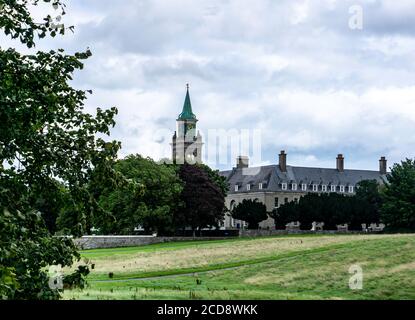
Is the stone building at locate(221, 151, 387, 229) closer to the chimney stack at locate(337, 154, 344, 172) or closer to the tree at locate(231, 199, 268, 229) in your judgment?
the chimney stack at locate(337, 154, 344, 172)

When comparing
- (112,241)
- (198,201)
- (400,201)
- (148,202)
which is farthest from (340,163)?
(112,241)

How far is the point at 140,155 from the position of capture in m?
97.1

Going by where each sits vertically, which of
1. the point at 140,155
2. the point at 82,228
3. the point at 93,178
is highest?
the point at 140,155

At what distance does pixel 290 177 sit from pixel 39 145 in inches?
5208

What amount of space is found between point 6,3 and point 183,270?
106 ft

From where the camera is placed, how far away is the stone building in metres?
140

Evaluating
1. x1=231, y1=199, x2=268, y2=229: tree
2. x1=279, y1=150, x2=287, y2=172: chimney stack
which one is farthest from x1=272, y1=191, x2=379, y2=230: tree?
x1=279, y1=150, x2=287, y2=172: chimney stack

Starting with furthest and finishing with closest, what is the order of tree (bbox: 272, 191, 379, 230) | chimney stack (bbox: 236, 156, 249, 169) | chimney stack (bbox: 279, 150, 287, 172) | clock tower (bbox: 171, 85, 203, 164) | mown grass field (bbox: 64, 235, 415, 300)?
clock tower (bbox: 171, 85, 203, 164) < chimney stack (bbox: 236, 156, 249, 169) < chimney stack (bbox: 279, 150, 287, 172) < tree (bbox: 272, 191, 379, 230) < mown grass field (bbox: 64, 235, 415, 300)

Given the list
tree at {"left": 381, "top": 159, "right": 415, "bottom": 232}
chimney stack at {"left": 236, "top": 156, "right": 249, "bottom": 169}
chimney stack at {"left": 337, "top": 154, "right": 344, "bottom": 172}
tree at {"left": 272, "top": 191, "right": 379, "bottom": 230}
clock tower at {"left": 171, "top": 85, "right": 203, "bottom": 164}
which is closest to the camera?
tree at {"left": 381, "top": 159, "right": 415, "bottom": 232}
